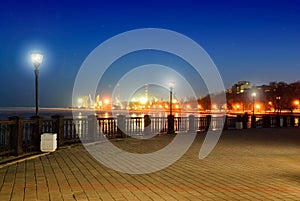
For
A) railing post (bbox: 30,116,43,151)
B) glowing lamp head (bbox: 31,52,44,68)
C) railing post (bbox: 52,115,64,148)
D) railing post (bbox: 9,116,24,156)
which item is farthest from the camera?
glowing lamp head (bbox: 31,52,44,68)

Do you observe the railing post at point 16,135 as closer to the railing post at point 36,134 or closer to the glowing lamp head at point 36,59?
the railing post at point 36,134

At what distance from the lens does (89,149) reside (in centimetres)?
1545

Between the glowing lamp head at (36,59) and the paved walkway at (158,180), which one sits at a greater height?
the glowing lamp head at (36,59)

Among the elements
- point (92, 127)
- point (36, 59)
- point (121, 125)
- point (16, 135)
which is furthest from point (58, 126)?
point (121, 125)

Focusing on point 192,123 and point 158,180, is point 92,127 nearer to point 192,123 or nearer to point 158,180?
point 158,180

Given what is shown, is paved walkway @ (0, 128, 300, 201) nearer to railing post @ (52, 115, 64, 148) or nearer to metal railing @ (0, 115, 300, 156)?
metal railing @ (0, 115, 300, 156)

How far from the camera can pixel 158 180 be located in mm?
9141

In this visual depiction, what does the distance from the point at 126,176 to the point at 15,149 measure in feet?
16.6

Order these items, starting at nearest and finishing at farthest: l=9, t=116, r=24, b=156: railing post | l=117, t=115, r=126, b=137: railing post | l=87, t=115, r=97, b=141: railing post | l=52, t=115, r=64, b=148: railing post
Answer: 1. l=9, t=116, r=24, b=156: railing post
2. l=52, t=115, r=64, b=148: railing post
3. l=87, t=115, r=97, b=141: railing post
4. l=117, t=115, r=126, b=137: railing post

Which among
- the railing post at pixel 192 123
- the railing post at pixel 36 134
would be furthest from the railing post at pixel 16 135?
the railing post at pixel 192 123

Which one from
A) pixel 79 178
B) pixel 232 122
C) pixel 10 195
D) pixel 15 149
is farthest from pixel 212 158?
pixel 232 122

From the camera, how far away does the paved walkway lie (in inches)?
297

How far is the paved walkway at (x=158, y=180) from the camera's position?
7531 millimetres

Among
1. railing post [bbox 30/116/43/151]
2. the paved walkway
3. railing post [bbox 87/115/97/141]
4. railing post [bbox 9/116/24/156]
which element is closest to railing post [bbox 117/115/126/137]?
railing post [bbox 87/115/97/141]
